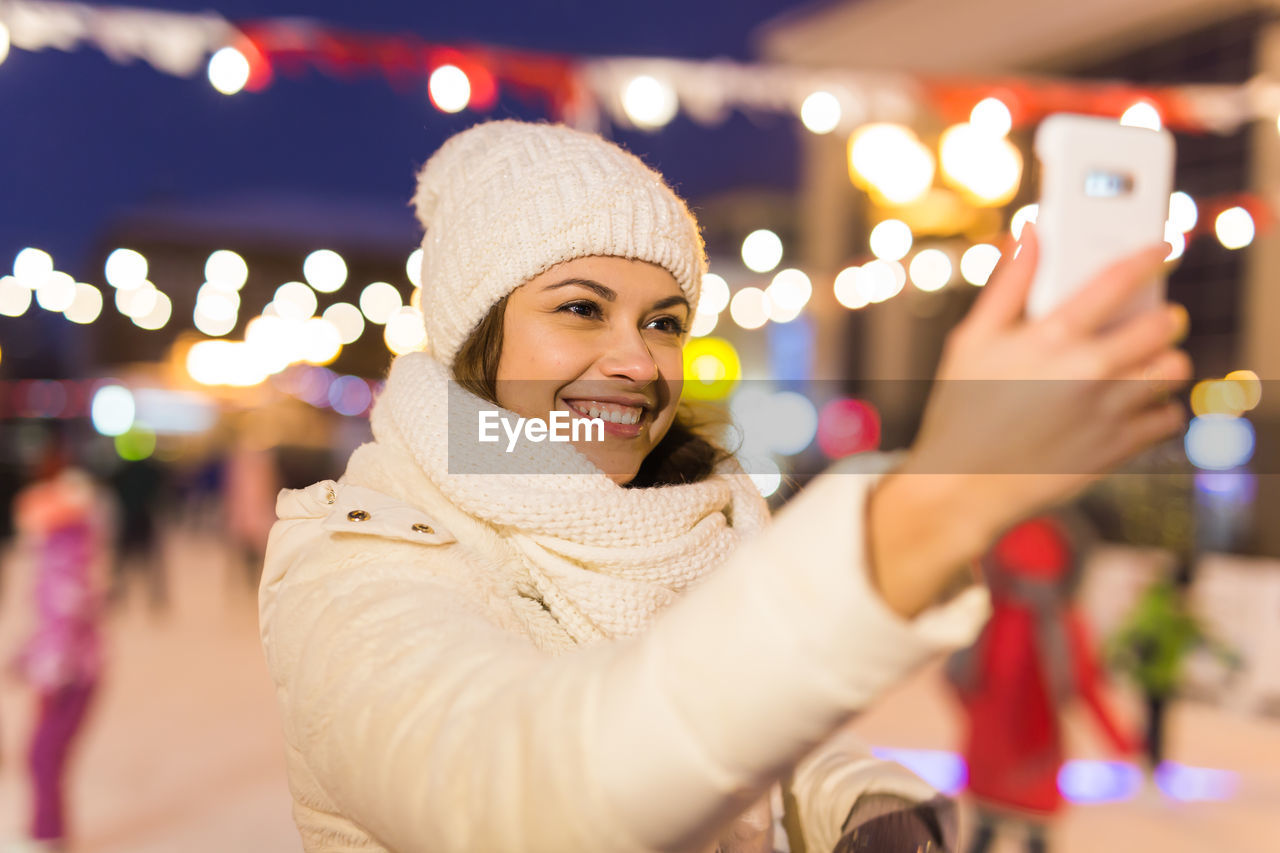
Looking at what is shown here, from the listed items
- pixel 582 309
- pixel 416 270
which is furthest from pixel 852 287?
pixel 582 309

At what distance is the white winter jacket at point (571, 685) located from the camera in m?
0.55

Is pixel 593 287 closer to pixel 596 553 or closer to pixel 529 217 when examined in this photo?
pixel 529 217

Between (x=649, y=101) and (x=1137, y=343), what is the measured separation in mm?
3878

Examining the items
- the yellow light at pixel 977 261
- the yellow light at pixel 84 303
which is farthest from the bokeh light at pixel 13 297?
the yellow light at pixel 977 261

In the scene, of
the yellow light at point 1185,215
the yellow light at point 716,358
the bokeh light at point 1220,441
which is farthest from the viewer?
the yellow light at point 716,358

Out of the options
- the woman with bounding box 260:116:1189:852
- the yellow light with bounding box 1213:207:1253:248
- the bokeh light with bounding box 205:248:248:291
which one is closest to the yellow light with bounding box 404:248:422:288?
the woman with bounding box 260:116:1189:852

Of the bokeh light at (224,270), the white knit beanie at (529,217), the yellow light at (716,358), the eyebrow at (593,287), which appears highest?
the bokeh light at (224,270)

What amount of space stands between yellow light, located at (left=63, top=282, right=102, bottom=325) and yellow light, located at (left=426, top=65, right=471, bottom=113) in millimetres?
13694

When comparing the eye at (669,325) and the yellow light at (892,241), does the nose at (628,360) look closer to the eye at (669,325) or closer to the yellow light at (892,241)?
the eye at (669,325)

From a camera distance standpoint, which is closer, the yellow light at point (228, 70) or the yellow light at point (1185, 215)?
the yellow light at point (228, 70)

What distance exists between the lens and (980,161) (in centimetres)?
459

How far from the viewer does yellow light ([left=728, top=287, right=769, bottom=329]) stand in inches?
363

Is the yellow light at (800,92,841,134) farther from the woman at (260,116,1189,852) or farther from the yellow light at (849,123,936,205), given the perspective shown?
the woman at (260,116,1189,852)

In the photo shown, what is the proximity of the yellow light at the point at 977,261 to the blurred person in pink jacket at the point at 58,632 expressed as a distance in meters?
5.29
